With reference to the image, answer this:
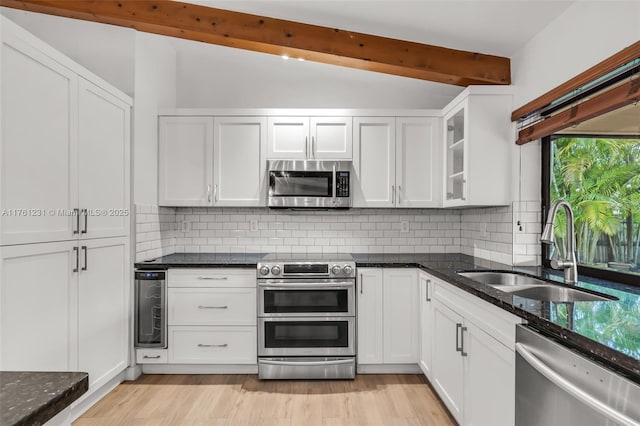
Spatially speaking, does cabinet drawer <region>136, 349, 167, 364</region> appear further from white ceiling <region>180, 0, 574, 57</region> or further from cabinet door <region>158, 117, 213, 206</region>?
white ceiling <region>180, 0, 574, 57</region>


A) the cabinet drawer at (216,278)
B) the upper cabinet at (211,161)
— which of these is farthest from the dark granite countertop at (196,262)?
the upper cabinet at (211,161)

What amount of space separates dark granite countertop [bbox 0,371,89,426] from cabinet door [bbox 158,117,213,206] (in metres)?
2.63

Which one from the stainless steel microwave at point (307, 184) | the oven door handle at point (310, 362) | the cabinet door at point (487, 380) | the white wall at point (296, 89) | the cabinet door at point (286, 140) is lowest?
the oven door handle at point (310, 362)

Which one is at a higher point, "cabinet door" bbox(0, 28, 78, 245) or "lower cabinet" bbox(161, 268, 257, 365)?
"cabinet door" bbox(0, 28, 78, 245)

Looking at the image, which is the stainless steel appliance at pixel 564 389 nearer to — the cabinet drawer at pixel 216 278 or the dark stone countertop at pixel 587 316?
the dark stone countertop at pixel 587 316

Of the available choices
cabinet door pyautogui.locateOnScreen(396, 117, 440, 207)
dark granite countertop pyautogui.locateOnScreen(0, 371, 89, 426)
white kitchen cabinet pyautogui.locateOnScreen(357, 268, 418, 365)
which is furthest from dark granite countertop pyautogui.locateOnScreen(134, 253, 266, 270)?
dark granite countertop pyautogui.locateOnScreen(0, 371, 89, 426)

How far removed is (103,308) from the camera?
263 cm

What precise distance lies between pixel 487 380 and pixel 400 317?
127 centimetres

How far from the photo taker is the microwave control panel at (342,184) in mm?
3318

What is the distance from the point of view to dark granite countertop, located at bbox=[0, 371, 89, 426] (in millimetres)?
681

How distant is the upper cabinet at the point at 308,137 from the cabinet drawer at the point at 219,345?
1530 mm

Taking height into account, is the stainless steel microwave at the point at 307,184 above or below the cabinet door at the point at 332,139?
below

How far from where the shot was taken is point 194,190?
341 cm

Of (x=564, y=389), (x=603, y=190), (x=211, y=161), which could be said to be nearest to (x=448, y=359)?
(x=564, y=389)
